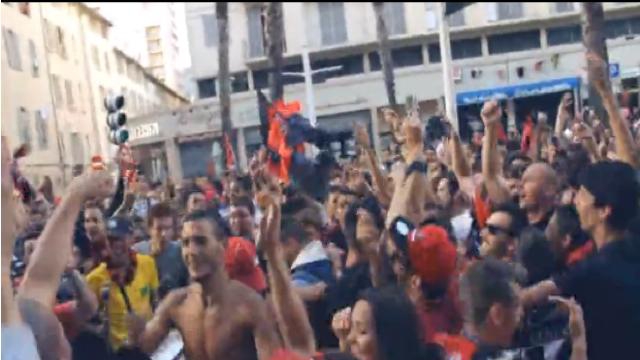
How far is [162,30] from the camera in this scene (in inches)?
3494

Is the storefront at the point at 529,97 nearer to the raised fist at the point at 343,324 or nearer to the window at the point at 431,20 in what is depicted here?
the raised fist at the point at 343,324

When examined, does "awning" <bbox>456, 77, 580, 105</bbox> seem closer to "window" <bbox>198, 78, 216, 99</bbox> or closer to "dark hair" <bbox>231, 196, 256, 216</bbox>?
"dark hair" <bbox>231, 196, 256, 216</bbox>

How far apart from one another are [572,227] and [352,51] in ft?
126

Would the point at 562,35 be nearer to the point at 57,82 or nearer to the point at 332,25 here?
the point at 332,25

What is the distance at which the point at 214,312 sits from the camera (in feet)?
16.6

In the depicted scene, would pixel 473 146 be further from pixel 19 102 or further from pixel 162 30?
pixel 162 30

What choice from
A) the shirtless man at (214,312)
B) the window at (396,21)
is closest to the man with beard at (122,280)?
the shirtless man at (214,312)

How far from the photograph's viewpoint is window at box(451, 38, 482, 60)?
39.6 meters

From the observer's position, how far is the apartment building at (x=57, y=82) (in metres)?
34.8

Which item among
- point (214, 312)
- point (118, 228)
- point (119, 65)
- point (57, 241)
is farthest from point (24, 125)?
point (57, 241)

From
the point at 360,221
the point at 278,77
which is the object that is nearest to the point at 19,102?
the point at 278,77

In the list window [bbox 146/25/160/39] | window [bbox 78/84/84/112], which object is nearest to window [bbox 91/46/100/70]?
window [bbox 78/84/84/112]

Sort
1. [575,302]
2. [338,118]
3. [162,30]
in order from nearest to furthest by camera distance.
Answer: [575,302] < [338,118] < [162,30]

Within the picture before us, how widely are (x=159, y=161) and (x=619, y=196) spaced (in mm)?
25061
